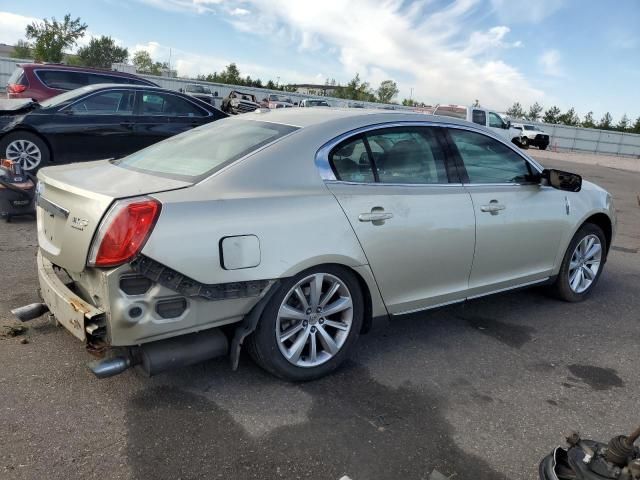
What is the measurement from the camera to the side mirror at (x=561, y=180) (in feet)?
14.3

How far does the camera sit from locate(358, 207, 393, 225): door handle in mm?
3316

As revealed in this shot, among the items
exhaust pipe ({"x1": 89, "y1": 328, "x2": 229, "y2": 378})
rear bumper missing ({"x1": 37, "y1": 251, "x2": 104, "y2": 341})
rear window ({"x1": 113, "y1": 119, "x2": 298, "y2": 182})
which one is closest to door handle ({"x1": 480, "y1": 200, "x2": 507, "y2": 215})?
rear window ({"x1": 113, "y1": 119, "x2": 298, "y2": 182})

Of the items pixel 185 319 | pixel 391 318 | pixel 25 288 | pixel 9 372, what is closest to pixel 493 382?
pixel 391 318

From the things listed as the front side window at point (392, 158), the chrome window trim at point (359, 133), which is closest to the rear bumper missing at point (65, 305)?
the chrome window trim at point (359, 133)

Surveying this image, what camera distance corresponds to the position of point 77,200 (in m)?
2.92

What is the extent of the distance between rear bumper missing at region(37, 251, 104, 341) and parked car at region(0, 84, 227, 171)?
5.34 metres

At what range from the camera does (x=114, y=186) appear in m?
2.95

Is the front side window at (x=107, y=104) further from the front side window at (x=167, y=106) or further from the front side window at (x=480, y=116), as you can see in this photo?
the front side window at (x=480, y=116)

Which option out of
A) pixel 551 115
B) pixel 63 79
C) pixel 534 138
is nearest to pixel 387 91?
pixel 551 115

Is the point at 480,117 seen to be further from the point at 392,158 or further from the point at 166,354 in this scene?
the point at 166,354

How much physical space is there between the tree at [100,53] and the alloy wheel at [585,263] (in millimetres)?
72195

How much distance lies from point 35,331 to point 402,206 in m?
2.54

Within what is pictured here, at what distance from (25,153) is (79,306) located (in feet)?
20.0

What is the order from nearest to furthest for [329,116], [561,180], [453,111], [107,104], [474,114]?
[329,116] < [561,180] < [107,104] < [453,111] < [474,114]
